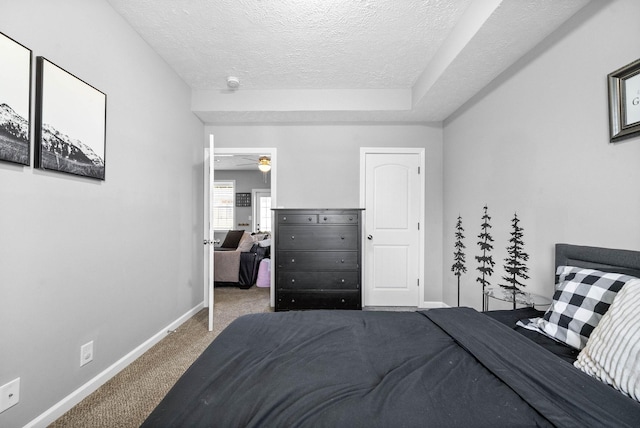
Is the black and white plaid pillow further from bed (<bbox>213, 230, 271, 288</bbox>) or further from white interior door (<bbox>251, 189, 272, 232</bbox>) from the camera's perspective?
white interior door (<bbox>251, 189, 272, 232</bbox>)

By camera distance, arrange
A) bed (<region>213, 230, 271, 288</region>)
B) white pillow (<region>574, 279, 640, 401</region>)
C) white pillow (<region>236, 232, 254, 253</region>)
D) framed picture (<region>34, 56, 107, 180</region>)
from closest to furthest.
→ white pillow (<region>574, 279, 640, 401</region>), framed picture (<region>34, 56, 107, 180</region>), bed (<region>213, 230, 271, 288</region>), white pillow (<region>236, 232, 254, 253</region>)

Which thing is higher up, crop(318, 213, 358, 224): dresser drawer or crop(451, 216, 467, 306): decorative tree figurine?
crop(318, 213, 358, 224): dresser drawer

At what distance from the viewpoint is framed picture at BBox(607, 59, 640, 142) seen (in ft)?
4.60

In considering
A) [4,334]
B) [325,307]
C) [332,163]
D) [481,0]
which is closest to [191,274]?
[325,307]

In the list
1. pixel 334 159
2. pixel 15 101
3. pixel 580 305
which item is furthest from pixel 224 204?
pixel 580 305

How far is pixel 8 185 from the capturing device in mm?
1366

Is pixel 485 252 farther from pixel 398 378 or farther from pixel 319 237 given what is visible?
pixel 398 378

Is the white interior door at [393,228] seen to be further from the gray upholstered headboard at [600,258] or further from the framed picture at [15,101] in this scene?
the framed picture at [15,101]

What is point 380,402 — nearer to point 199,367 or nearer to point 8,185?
point 199,367

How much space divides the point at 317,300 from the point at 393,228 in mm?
1388

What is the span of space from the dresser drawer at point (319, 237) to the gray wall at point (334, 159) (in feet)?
1.95

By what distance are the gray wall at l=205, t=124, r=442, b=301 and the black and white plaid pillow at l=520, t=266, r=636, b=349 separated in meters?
2.29

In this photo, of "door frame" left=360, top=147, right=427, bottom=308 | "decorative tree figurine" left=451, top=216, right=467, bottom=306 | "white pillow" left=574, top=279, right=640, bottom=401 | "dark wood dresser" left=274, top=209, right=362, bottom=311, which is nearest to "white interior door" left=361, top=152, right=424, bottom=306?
"door frame" left=360, top=147, right=427, bottom=308

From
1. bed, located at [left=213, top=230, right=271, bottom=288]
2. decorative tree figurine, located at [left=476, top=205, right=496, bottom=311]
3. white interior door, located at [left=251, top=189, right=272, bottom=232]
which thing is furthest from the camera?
white interior door, located at [left=251, top=189, right=272, bottom=232]
